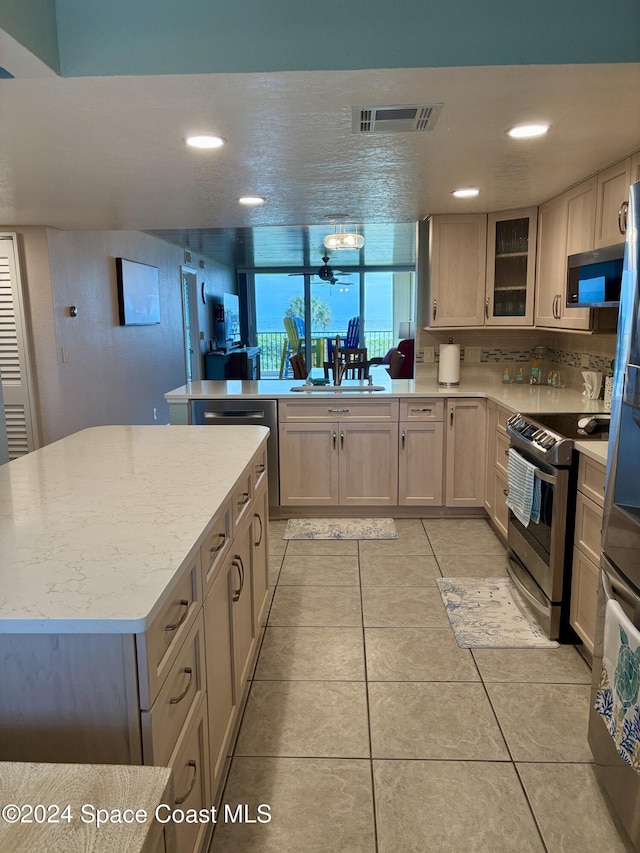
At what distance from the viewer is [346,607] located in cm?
300

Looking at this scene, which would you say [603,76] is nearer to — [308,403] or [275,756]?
[275,756]

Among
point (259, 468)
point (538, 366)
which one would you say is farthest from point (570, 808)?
point (538, 366)

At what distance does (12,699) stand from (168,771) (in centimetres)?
38

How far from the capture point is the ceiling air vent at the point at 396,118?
1993 mm

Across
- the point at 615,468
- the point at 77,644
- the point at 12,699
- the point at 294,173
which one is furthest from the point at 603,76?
the point at 12,699

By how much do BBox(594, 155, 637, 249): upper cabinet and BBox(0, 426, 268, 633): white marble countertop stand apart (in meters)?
1.84

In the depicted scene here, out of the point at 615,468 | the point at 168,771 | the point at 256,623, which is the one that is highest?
the point at 615,468

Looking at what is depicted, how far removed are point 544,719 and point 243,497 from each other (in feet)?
4.36

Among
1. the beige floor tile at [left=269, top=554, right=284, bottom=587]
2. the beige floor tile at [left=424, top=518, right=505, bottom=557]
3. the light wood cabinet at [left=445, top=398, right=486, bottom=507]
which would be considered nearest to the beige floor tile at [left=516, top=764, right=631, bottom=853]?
the beige floor tile at [left=269, top=554, right=284, bottom=587]

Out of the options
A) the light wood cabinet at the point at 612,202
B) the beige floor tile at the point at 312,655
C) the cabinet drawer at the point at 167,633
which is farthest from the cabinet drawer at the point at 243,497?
the light wood cabinet at the point at 612,202

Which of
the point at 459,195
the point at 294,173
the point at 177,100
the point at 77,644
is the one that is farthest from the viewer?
the point at 459,195

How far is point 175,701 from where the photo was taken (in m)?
1.27

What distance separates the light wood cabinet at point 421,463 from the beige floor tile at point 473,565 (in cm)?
63

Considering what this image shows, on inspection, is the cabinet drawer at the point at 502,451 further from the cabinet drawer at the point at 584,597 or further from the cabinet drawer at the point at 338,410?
the cabinet drawer at the point at 584,597
